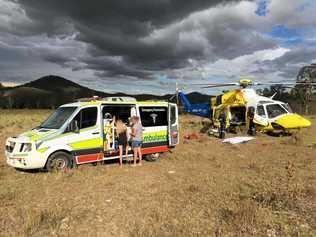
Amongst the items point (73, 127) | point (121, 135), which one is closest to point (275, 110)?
point (121, 135)

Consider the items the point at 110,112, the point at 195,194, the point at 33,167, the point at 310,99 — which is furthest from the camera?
the point at 310,99

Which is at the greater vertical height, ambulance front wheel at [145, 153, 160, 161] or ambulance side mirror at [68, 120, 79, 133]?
ambulance side mirror at [68, 120, 79, 133]

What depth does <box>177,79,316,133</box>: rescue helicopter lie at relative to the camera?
18.1 meters

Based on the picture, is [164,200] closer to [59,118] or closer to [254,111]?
[59,118]

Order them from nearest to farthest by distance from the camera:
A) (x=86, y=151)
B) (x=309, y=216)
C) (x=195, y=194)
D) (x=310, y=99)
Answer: (x=309, y=216) → (x=195, y=194) → (x=86, y=151) → (x=310, y=99)

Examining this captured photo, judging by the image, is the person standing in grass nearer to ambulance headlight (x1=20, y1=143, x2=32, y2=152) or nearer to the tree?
ambulance headlight (x1=20, y1=143, x2=32, y2=152)

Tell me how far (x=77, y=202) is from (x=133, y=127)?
393 cm

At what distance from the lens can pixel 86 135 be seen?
945cm

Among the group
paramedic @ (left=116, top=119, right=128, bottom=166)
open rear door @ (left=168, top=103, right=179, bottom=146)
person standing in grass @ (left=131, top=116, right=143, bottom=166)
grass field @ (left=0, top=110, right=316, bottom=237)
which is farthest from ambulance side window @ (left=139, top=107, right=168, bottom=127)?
grass field @ (left=0, top=110, right=316, bottom=237)

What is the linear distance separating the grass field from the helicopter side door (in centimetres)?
816

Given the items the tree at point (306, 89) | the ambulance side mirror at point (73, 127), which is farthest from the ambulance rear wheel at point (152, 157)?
the tree at point (306, 89)

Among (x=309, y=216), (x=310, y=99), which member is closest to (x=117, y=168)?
(x=309, y=216)

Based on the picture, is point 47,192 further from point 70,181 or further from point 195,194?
point 195,194

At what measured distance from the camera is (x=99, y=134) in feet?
31.9
